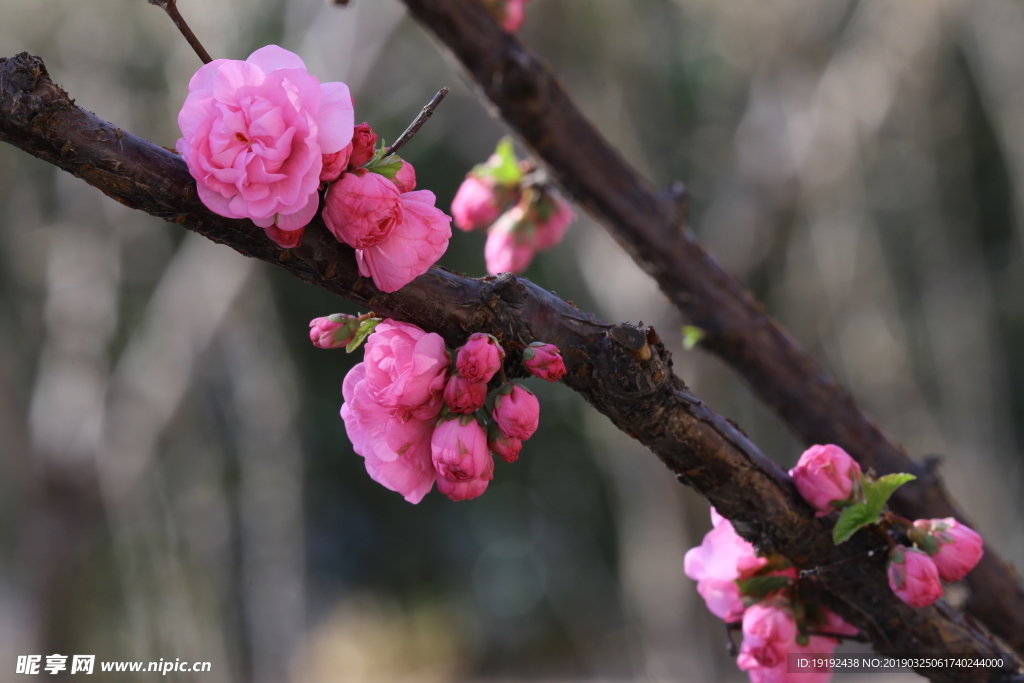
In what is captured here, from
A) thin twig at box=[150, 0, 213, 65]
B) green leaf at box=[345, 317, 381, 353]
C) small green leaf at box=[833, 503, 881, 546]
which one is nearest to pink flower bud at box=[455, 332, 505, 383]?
green leaf at box=[345, 317, 381, 353]

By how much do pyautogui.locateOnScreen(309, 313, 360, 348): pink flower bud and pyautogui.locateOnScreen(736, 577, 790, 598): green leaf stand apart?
2.01ft

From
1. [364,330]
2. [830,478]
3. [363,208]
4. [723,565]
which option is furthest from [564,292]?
[363,208]

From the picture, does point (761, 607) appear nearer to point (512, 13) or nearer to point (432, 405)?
point (432, 405)

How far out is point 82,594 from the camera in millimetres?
3520

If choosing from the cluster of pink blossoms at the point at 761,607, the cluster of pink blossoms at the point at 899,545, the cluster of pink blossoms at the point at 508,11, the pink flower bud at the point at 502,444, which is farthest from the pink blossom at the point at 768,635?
the cluster of pink blossoms at the point at 508,11

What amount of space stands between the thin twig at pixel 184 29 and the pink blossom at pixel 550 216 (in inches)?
36.1

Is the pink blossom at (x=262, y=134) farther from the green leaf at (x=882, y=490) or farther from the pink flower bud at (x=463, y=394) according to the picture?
the green leaf at (x=882, y=490)

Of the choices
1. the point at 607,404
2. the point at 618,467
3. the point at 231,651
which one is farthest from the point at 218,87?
the point at 231,651

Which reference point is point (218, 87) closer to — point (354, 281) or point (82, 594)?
point (354, 281)

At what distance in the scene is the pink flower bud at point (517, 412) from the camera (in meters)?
0.63

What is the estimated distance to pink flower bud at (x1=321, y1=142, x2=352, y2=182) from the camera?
1.90ft

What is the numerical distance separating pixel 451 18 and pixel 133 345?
3503 millimetres

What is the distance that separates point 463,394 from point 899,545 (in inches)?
22.9

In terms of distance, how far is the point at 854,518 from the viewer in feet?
2.52
